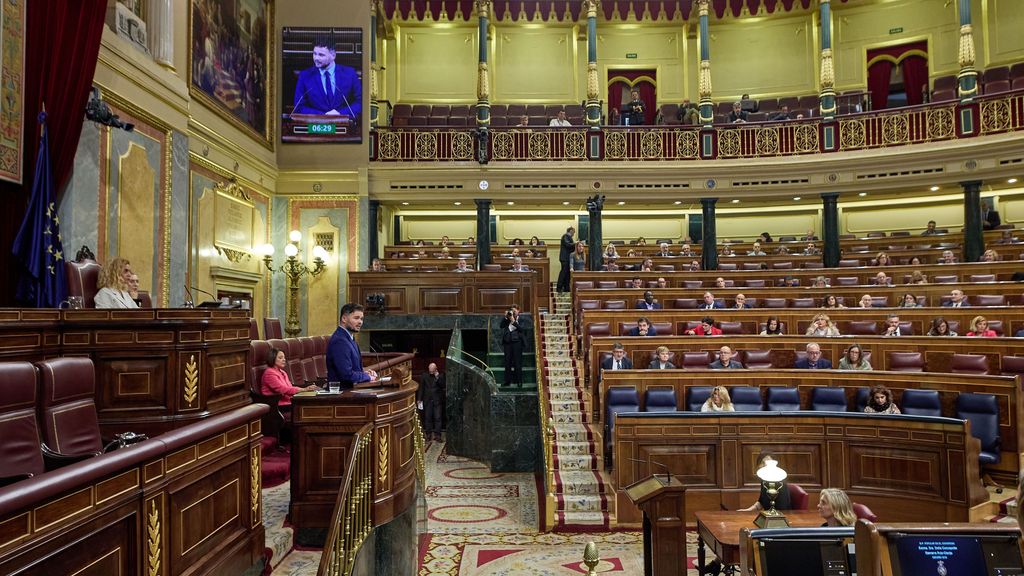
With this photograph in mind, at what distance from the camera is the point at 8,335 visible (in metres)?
3.44

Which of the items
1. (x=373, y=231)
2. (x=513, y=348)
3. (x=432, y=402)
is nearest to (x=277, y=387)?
(x=513, y=348)

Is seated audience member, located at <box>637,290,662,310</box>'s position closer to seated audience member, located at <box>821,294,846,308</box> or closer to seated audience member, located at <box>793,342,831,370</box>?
seated audience member, located at <box>821,294,846,308</box>

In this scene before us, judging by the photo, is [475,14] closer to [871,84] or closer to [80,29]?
[871,84]

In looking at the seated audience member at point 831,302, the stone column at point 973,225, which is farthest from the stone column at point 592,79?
the stone column at point 973,225

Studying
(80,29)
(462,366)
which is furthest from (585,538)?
(80,29)

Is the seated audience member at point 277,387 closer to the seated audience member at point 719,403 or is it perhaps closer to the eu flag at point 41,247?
the eu flag at point 41,247

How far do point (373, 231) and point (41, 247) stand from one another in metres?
7.78

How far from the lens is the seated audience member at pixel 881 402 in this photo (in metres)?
6.39

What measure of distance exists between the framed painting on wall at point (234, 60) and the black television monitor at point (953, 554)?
9051 mm

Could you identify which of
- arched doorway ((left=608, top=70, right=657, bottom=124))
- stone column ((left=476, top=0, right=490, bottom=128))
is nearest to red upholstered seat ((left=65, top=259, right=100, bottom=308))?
stone column ((left=476, top=0, right=490, bottom=128))

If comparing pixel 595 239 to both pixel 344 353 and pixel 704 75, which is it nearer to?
pixel 704 75

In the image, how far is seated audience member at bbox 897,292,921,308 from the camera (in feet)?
28.3

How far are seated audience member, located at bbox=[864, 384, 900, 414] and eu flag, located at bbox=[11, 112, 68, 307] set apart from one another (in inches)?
268

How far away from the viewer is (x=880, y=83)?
1543 centimetres
